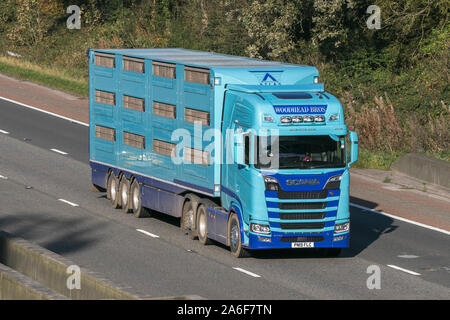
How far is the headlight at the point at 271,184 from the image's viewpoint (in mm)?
19484

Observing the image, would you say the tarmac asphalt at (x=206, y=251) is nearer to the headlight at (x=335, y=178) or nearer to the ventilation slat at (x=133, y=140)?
the headlight at (x=335, y=178)

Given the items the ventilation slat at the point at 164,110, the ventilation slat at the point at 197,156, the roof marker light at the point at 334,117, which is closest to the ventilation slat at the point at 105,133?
the ventilation slat at the point at 164,110

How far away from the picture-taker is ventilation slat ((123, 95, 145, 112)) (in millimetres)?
24406

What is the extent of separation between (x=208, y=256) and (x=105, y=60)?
767cm

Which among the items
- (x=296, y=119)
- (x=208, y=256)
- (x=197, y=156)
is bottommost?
(x=208, y=256)

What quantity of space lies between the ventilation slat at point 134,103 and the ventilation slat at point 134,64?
2.32 feet

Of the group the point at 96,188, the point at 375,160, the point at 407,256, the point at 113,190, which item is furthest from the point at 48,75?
the point at 407,256

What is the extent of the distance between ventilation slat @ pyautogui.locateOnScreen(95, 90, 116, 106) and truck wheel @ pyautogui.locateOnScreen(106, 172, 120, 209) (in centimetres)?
192

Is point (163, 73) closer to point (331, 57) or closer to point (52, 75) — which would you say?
point (331, 57)

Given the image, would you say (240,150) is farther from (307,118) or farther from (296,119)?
(307,118)

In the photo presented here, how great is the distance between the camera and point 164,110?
76.5 ft

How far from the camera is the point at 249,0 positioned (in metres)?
44.8
